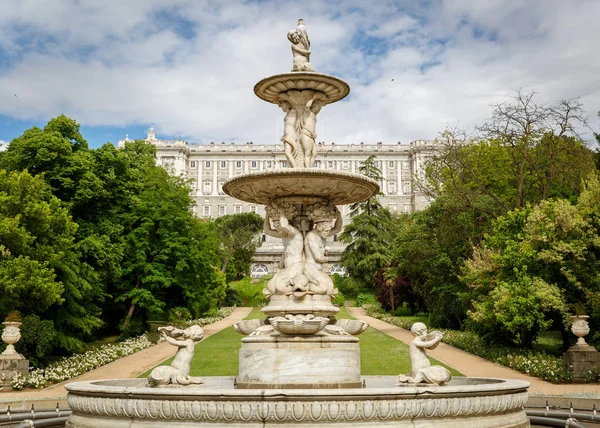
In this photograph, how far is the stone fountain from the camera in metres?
6.32

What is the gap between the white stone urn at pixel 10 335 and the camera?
16688 millimetres

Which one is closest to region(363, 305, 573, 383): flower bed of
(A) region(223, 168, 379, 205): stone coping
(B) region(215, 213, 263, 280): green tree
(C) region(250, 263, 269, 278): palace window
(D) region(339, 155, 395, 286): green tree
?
(A) region(223, 168, 379, 205): stone coping

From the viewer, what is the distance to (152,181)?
3047 cm

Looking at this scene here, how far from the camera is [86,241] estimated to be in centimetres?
2209

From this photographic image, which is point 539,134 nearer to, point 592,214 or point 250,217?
point 592,214

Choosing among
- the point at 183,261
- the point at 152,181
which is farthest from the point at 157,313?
the point at 152,181

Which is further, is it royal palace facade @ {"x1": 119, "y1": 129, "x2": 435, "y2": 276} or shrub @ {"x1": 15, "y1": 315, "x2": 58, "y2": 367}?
royal palace facade @ {"x1": 119, "y1": 129, "x2": 435, "y2": 276}

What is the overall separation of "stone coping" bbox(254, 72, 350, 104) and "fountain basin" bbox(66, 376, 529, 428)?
5588 mm

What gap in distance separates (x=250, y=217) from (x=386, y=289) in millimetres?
28174

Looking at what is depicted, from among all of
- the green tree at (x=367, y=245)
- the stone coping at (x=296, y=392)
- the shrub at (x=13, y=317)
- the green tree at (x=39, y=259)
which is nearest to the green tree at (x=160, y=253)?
the green tree at (x=39, y=259)

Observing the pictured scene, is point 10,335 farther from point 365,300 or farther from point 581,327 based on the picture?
point 365,300

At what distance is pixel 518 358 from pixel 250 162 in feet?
298

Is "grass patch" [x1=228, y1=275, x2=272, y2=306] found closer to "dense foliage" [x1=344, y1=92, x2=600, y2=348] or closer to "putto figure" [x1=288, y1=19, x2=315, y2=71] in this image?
"dense foliage" [x1=344, y1=92, x2=600, y2=348]

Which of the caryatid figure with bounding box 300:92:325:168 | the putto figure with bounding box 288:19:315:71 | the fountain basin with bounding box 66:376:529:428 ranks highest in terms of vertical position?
the putto figure with bounding box 288:19:315:71
